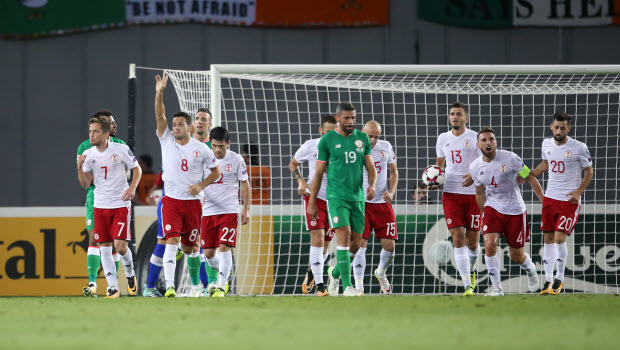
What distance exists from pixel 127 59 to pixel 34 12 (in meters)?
1.71

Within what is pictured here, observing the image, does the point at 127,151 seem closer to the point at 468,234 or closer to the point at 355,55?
the point at 468,234

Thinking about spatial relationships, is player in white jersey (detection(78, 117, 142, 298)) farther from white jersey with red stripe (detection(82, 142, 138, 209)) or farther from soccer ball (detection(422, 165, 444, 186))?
soccer ball (detection(422, 165, 444, 186))

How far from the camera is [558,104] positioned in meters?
13.6

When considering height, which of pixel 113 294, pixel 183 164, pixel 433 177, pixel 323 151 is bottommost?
pixel 113 294

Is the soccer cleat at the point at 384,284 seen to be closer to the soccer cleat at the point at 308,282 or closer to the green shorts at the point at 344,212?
the soccer cleat at the point at 308,282

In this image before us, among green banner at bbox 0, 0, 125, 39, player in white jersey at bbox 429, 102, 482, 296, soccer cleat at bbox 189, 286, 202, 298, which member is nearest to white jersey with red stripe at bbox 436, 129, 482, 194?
player in white jersey at bbox 429, 102, 482, 296

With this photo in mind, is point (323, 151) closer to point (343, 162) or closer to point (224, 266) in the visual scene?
point (343, 162)

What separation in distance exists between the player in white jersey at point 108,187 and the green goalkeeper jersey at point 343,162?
6.71 feet

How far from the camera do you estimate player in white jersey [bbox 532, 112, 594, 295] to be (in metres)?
9.51

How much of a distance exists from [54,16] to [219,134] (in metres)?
6.89

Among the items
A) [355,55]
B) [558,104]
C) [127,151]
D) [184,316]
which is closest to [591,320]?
[184,316]

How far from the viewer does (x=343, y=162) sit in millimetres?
7988

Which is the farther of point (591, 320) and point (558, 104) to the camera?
point (558, 104)

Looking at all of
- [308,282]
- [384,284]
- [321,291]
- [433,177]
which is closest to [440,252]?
[384,284]
